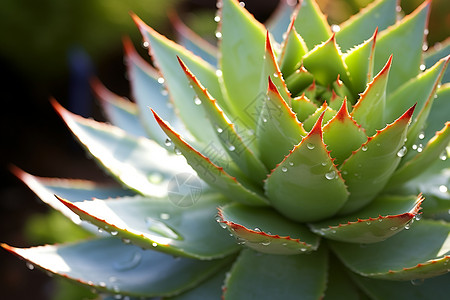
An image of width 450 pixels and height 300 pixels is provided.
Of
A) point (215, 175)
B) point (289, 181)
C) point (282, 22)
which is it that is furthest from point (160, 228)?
point (282, 22)

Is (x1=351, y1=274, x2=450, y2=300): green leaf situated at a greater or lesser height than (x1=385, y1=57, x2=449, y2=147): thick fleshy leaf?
lesser

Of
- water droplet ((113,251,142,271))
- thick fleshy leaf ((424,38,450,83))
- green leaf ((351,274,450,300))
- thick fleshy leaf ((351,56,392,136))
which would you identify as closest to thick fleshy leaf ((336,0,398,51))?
thick fleshy leaf ((424,38,450,83))

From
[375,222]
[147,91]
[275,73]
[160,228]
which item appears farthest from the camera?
[147,91]

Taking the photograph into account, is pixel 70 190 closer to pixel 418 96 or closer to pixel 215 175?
pixel 215 175

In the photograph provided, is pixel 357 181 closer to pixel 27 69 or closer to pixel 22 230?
pixel 22 230

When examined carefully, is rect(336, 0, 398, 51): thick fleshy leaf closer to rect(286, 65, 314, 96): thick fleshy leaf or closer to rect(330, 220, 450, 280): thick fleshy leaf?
rect(286, 65, 314, 96): thick fleshy leaf

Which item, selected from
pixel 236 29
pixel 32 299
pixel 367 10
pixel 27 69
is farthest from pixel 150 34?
pixel 27 69
